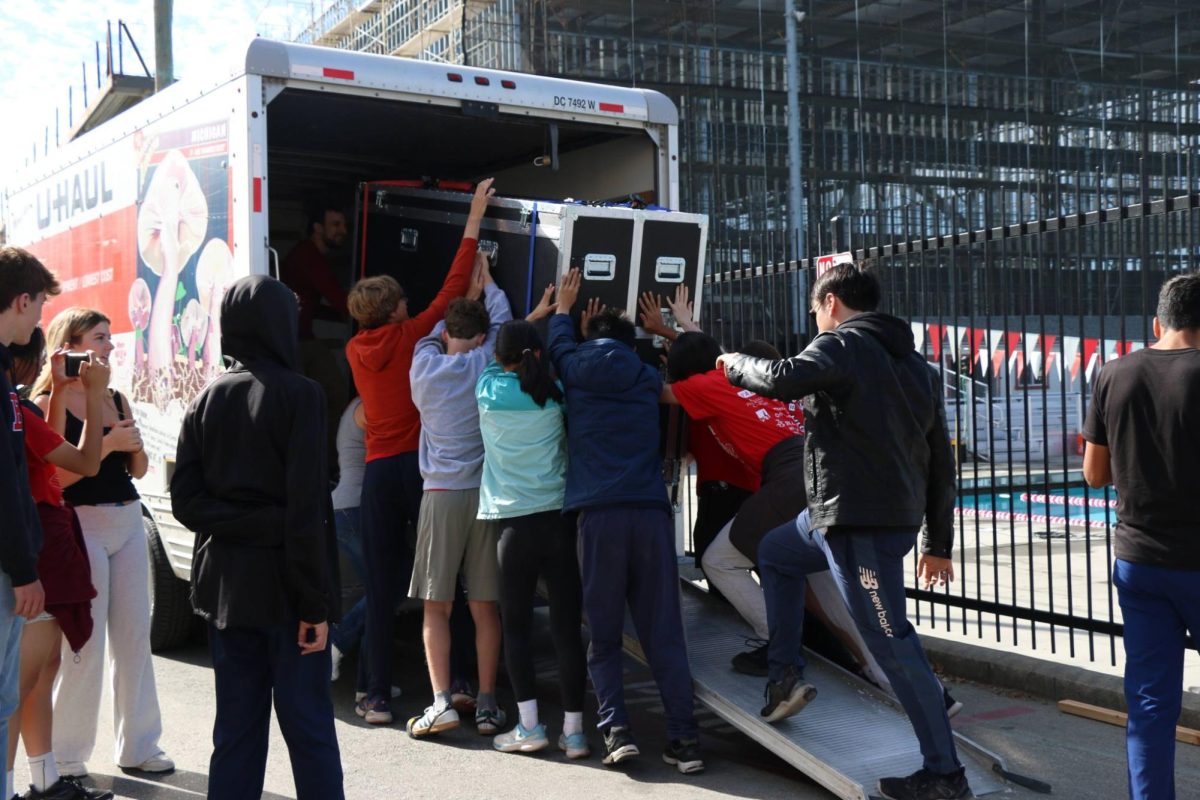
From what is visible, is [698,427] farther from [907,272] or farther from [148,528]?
[148,528]

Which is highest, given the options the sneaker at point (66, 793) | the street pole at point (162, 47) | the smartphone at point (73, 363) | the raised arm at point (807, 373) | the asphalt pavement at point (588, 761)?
the street pole at point (162, 47)

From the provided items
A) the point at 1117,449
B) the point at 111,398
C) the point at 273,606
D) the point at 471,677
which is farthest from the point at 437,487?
the point at 1117,449

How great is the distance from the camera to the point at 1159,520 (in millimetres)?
3867

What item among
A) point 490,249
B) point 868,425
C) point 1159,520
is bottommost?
point 1159,520

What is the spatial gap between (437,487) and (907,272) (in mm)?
3008

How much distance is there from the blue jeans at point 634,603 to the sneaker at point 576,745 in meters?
0.17

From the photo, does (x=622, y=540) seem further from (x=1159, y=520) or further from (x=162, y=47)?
(x=162, y=47)

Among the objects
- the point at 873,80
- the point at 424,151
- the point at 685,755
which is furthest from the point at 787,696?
the point at 873,80

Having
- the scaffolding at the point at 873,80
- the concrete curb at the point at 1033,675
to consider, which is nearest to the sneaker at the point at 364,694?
A: the concrete curb at the point at 1033,675

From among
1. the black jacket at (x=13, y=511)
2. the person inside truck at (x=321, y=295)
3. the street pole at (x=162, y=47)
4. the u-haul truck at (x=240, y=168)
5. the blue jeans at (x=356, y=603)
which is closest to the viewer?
the black jacket at (x=13, y=511)

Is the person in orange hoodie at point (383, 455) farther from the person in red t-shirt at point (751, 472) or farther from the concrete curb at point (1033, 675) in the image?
the concrete curb at point (1033, 675)

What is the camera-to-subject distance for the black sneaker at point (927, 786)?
4.36 metres

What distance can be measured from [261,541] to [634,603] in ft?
6.16

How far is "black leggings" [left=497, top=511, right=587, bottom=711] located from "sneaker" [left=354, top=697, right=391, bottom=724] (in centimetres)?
77
